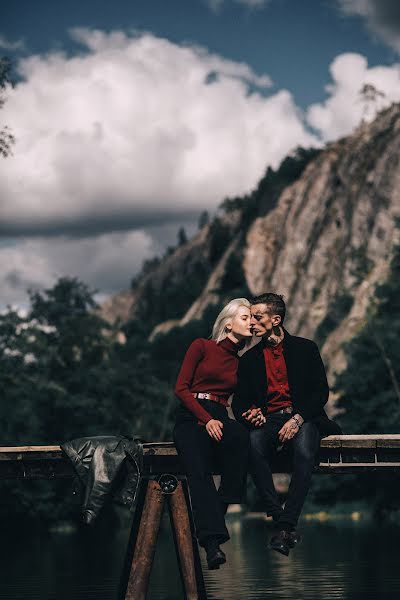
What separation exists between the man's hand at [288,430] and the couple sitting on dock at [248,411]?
0.03 feet

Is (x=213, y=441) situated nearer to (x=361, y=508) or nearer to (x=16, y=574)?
(x=16, y=574)

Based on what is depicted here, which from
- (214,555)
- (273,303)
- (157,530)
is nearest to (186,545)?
(157,530)

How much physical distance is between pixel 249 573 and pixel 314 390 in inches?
387

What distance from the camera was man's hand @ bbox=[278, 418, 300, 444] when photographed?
11258 millimetres

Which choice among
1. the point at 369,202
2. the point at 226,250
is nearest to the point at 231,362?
the point at 369,202

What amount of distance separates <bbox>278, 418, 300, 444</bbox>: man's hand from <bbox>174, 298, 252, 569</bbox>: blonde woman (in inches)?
14.6

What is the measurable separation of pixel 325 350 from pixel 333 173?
2721 centimetres

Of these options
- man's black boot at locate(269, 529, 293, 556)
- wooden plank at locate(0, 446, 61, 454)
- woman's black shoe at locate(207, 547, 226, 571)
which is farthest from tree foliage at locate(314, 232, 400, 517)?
woman's black shoe at locate(207, 547, 226, 571)

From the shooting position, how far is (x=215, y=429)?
11.2m

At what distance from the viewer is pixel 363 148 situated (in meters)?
88.9

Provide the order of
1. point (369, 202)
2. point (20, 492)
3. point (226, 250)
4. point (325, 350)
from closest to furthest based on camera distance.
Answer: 1. point (20, 492)
2. point (325, 350)
3. point (369, 202)
4. point (226, 250)

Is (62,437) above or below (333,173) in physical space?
below

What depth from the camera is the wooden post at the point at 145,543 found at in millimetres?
11945

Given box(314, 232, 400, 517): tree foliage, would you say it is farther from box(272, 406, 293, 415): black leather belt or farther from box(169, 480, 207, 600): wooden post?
box(272, 406, 293, 415): black leather belt
